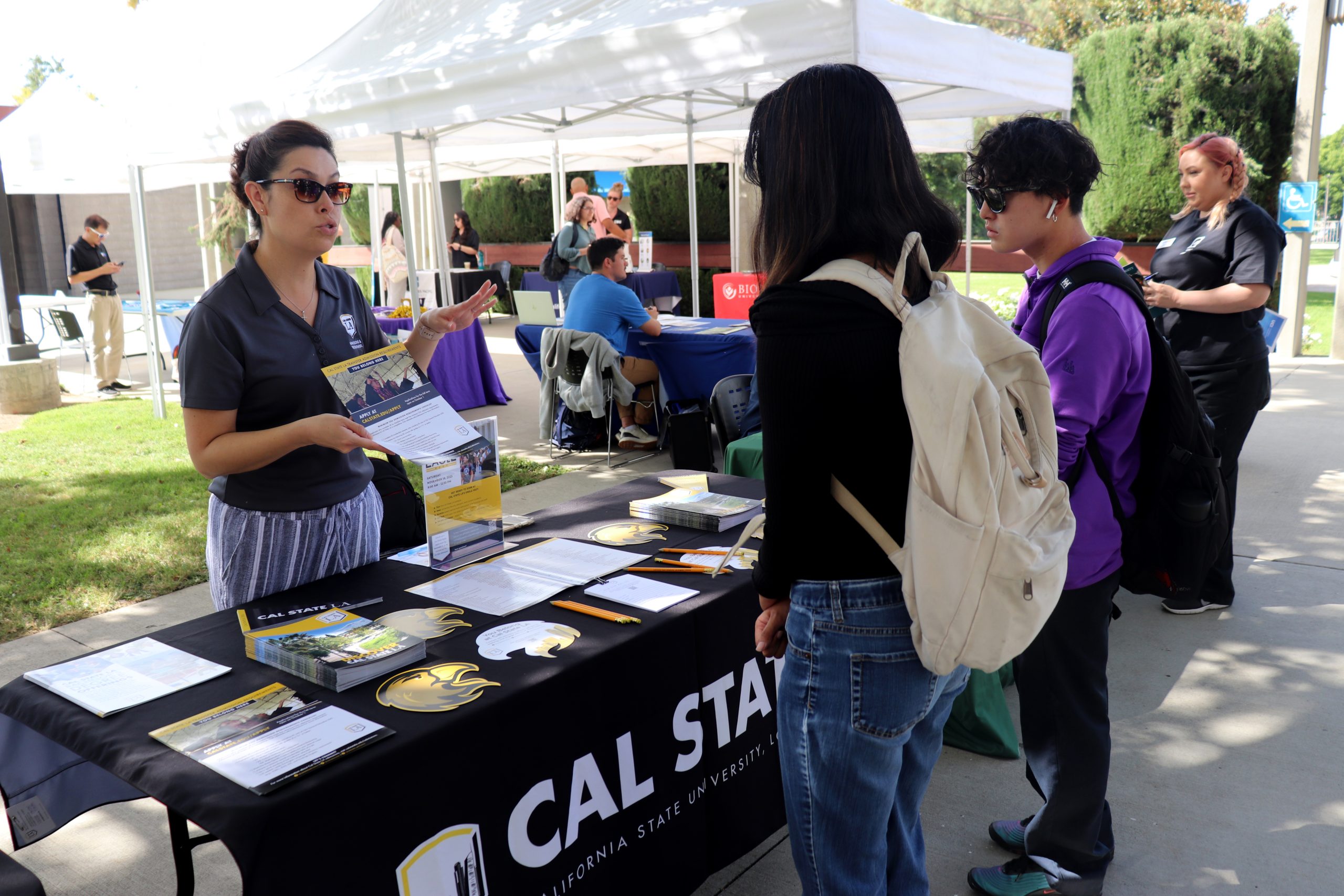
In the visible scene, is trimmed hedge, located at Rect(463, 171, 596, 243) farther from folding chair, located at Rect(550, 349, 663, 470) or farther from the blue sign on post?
folding chair, located at Rect(550, 349, 663, 470)

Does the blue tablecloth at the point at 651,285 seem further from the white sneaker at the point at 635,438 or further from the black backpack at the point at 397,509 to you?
the black backpack at the point at 397,509

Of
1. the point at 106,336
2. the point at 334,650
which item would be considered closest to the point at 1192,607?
the point at 334,650

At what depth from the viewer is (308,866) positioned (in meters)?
1.29

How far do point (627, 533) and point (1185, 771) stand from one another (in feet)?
5.74

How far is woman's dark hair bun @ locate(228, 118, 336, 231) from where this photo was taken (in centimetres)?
196

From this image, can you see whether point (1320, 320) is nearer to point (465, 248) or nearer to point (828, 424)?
point (465, 248)

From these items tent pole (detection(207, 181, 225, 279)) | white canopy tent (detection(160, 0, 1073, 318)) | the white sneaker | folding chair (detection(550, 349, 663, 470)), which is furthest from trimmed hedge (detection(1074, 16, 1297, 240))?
tent pole (detection(207, 181, 225, 279))

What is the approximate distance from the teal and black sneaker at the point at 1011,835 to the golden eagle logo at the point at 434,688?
1443 mm

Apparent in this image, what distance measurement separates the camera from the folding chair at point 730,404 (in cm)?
535

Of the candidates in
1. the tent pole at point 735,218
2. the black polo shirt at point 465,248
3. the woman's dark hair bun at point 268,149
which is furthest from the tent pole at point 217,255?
the woman's dark hair bun at point 268,149

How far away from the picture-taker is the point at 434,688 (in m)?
1.59

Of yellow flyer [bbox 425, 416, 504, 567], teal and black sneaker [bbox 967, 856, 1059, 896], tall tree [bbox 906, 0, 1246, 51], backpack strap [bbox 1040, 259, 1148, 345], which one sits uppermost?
tall tree [bbox 906, 0, 1246, 51]

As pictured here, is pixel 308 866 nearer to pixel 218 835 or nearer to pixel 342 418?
pixel 218 835

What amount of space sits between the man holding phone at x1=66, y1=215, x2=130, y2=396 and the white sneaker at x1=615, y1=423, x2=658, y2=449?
5957mm
